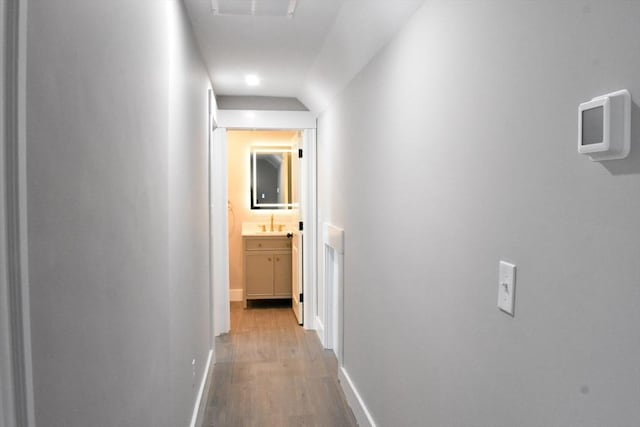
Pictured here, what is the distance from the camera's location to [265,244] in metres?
5.93

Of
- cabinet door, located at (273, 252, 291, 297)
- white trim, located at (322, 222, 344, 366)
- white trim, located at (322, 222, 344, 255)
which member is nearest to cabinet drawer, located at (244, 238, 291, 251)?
cabinet door, located at (273, 252, 291, 297)

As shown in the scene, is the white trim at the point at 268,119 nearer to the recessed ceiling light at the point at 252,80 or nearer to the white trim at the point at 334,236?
the recessed ceiling light at the point at 252,80

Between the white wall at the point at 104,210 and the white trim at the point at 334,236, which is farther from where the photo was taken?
the white trim at the point at 334,236

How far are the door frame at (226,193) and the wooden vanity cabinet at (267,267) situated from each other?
93 cm

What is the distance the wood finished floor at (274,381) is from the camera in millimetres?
3160

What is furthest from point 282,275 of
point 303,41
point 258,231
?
point 303,41

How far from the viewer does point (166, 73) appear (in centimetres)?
188

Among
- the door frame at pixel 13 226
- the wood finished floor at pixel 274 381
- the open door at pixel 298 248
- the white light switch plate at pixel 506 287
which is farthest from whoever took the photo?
the open door at pixel 298 248

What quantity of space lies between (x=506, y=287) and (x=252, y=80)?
10.9 feet

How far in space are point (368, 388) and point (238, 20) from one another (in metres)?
2.18

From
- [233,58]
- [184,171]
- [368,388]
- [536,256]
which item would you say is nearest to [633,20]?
[536,256]

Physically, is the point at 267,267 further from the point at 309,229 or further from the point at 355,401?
the point at 355,401

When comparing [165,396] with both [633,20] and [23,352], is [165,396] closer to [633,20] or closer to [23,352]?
A: [23,352]

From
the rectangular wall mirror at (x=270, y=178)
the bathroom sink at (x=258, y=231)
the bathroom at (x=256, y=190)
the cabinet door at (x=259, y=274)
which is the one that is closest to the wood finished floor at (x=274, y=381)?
the cabinet door at (x=259, y=274)
